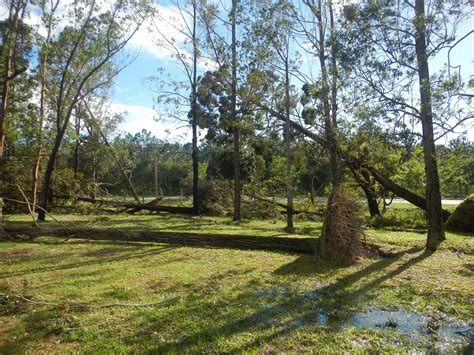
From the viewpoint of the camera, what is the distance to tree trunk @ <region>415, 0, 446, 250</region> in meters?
8.38

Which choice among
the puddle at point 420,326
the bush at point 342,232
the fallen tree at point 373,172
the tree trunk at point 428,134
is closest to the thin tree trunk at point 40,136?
the fallen tree at point 373,172

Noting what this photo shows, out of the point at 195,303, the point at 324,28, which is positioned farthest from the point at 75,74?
the point at 195,303

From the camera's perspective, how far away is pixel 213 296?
5648 mm

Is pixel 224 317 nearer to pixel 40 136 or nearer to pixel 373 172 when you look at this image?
pixel 373 172

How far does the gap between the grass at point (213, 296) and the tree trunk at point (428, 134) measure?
0.52 meters

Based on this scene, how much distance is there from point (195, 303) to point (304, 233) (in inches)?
317

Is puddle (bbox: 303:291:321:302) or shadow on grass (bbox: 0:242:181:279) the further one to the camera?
shadow on grass (bbox: 0:242:181:279)

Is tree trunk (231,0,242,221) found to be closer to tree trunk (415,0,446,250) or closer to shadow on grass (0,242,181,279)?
shadow on grass (0,242,181,279)

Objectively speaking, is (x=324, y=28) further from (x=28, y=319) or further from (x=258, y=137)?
(x=28, y=319)

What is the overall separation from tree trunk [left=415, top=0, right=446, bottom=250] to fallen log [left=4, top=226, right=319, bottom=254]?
10.7 feet

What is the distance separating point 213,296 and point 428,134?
6964 millimetres

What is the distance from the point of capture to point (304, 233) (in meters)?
12.8

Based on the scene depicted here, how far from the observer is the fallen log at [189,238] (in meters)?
9.19

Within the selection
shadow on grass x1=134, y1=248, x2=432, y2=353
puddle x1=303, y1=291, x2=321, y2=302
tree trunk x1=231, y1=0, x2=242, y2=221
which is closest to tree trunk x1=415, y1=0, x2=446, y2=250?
shadow on grass x1=134, y1=248, x2=432, y2=353
